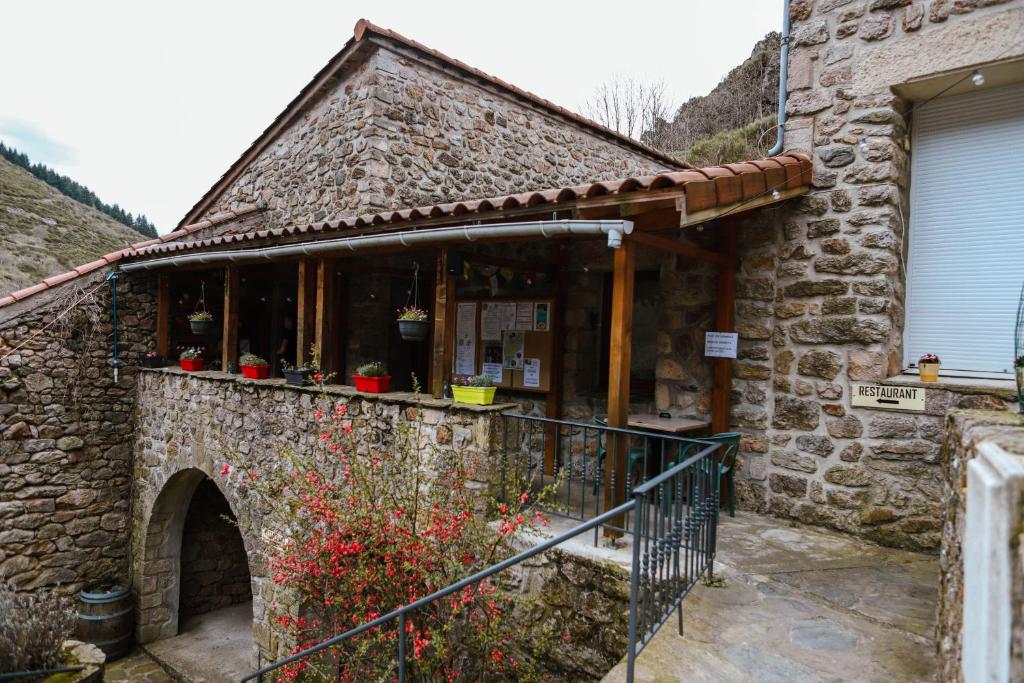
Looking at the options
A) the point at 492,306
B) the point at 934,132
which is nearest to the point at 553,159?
the point at 492,306

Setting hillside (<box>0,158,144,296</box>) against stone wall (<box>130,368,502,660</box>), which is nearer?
stone wall (<box>130,368,502,660</box>)

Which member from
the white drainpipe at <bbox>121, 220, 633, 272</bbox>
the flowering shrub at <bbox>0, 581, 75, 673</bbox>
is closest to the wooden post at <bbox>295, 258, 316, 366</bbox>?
the white drainpipe at <bbox>121, 220, 633, 272</bbox>

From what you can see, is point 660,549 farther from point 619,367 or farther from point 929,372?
point 929,372

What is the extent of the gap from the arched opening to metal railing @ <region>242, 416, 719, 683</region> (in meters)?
5.19

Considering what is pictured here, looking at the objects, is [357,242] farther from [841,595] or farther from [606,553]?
[841,595]

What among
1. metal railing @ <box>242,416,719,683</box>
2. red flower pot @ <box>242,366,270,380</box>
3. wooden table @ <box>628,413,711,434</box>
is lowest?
metal railing @ <box>242,416,719,683</box>

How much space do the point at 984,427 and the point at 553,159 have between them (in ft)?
28.4

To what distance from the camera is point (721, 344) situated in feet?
16.8

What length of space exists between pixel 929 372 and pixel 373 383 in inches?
172

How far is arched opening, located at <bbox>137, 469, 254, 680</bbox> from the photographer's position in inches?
305

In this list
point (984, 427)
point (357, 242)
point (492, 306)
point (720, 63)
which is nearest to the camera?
point (984, 427)

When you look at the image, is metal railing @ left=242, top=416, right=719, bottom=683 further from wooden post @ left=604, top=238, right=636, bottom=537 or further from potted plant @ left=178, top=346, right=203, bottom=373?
potted plant @ left=178, top=346, right=203, bottom=373

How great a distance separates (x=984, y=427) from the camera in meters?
2.00

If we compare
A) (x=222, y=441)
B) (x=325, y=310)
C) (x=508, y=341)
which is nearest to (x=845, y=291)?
(x=508, y=341)
